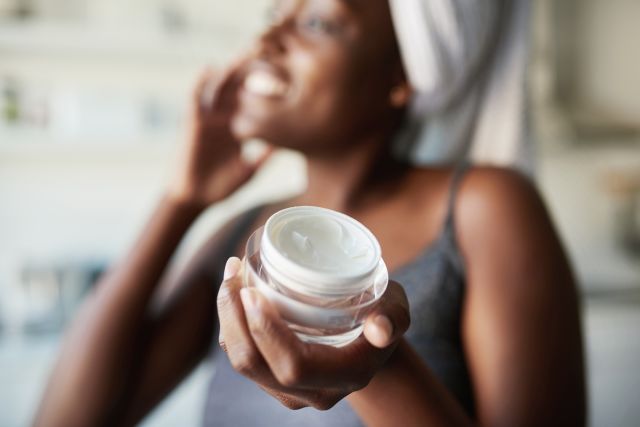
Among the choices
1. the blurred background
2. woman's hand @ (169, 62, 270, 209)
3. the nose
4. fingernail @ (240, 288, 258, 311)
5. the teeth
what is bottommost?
the blurred background

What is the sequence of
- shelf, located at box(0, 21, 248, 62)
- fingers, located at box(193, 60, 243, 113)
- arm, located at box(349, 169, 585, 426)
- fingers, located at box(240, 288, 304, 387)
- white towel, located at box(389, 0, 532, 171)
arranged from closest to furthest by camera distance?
fingers, located at box(240, 288, 304, 387)
arm, located at box(349, 169, 585, 426)
white towel, located at box(389, 0, 532, 171)
fingers, located at box(193, 60, 243, 113)
shelf, located at box(0, 21, 248, 62)

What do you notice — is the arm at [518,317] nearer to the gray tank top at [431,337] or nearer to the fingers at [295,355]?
the gray tank top at [431,337]

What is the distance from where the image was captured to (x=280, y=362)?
8.7 inches

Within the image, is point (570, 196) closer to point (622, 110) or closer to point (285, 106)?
point (622, 110)

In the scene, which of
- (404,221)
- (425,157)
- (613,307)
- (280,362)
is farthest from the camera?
(613,307)

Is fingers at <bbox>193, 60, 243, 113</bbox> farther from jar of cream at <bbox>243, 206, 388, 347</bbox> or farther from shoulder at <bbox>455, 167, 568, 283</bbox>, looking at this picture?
jar of cream at <bbox>243, 206, 388, 347</bbox>

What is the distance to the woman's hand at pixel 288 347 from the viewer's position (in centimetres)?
22

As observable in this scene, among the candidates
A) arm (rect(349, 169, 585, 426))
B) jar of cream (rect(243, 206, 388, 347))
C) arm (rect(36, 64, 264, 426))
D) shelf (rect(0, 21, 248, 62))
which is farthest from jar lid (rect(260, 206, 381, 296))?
shelf (rect(0, 21, 248, 62))

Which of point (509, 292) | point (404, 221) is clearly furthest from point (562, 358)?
point (404, 221)

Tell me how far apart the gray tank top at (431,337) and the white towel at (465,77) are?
12 centimetres

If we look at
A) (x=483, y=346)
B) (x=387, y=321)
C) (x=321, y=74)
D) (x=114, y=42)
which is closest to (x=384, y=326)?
(x=387, y=321)

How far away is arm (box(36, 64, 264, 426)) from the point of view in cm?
57

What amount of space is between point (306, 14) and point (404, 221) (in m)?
0.21

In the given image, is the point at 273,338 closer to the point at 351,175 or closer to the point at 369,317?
the point at 369,317
